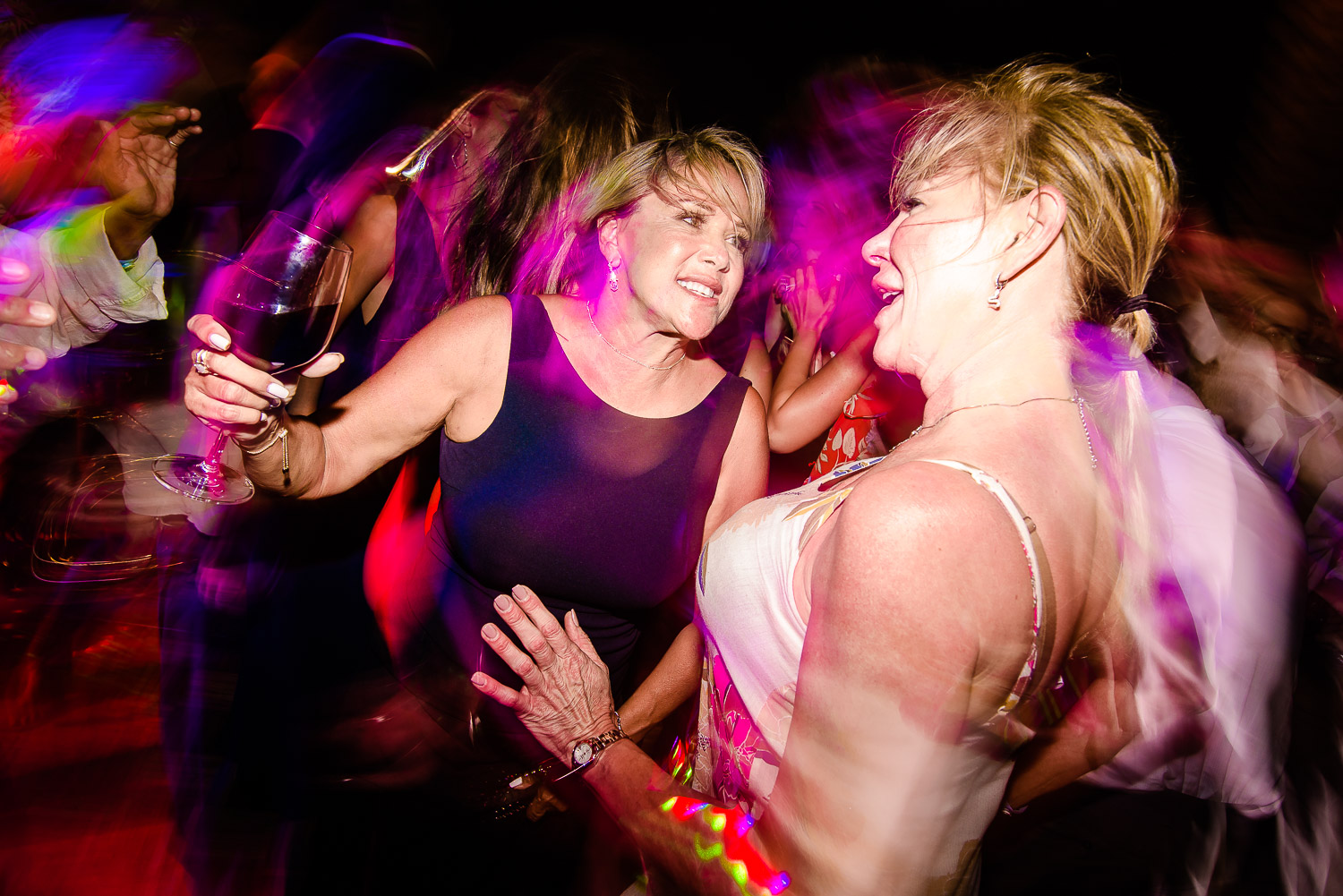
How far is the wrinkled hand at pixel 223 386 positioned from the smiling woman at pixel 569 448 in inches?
12.2

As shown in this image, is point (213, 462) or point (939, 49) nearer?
point (213, 462)

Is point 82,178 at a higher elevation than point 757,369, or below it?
higher

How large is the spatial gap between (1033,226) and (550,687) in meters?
1.25

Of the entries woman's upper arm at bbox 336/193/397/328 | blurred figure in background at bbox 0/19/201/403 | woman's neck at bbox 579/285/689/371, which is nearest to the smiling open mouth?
woman's neck at bbox 579/285/689/371

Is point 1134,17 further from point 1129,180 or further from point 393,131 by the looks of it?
point 393,131

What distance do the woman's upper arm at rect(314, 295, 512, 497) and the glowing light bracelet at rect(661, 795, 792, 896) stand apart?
107 centimetres

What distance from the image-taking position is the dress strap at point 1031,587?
757mm

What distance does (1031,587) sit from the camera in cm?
75

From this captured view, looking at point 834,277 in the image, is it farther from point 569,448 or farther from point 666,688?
point 666,688

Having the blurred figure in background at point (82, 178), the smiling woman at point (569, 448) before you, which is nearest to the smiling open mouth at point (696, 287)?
the smiling woman at point (569, 448)

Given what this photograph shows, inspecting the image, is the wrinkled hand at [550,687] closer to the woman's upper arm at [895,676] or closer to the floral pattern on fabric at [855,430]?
the woman's upper arm at [895,676]

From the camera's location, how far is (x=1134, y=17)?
10.4 ft

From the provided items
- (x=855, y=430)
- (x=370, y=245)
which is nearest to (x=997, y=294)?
(x=855, y=430)

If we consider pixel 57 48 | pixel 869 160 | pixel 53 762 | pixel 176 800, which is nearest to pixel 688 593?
pixel 176 800
